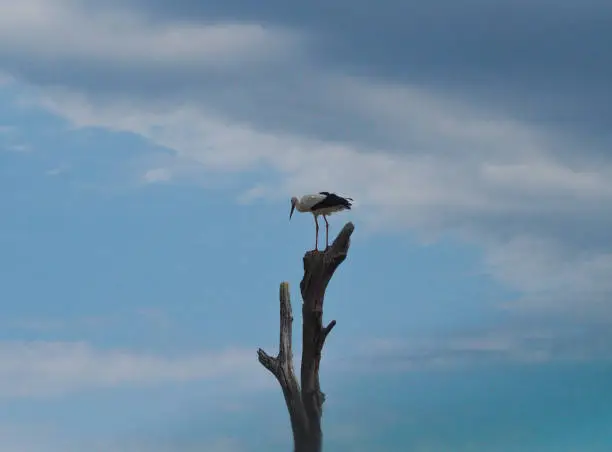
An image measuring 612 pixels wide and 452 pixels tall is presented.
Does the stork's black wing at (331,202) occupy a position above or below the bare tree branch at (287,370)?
above

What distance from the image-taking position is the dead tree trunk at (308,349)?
1434 centimetres

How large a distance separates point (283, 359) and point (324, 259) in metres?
1.91

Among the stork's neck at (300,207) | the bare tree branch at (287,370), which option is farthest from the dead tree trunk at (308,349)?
the stork's neck at (300,207)

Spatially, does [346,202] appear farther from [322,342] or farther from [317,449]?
[317,449]

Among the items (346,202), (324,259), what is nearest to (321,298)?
(324,259)

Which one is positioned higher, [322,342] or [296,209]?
[296,209]

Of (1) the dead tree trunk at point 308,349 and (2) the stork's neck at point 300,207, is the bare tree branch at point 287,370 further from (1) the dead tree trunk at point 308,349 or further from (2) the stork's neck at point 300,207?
(2) the stork's neck at point 300,207

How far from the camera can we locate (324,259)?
564 inches

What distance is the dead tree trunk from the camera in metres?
14.3

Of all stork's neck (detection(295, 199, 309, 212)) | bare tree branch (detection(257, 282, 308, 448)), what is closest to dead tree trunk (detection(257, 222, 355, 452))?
bare tree branch (detection(257, 282, 308, 448))

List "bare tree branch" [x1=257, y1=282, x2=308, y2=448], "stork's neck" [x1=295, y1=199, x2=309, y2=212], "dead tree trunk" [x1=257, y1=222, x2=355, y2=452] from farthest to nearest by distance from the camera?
"stork's neck" [x1=295, y1=199, x2=309, y2=212]
"bare tree branch" [x1=257, y1=282, x2=308, y2=448]
"dead tree trunk" [x1=257, y1=222, x2=355, y2=452]

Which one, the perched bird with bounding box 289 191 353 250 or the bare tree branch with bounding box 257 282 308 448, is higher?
the perched bird with bounding box 289 191 353 250

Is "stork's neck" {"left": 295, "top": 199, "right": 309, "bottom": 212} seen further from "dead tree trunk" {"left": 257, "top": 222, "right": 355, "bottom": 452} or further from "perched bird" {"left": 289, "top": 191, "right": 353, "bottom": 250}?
"dead tree trunk" {"left": 257, "top": 222, "right": 355, "bottom": 452}

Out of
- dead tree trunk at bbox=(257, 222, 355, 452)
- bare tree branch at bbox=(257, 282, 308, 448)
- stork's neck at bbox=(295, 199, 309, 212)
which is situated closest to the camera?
dead tree trunk at bbox=(257, 222, 355, 452)
